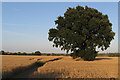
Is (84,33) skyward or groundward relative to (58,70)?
skyward

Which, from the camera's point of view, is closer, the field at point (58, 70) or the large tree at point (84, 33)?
the field at point (58, 70)

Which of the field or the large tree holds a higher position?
the large tree

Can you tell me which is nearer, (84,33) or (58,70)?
(58,70)

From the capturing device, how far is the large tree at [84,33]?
161ft

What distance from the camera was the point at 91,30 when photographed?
167 feet

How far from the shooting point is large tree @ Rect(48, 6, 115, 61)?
49219 millimetres

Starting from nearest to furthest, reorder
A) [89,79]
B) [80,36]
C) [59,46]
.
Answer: [89,79]
[80,36]
[59,46]

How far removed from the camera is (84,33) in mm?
49250

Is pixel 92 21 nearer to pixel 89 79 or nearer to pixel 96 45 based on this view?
pixel 96 45

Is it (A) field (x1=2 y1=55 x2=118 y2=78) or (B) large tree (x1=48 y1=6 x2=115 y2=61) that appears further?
(B) large tree (x1=48 y1=6 x2=115 y2=61)

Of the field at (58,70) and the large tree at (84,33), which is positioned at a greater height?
the large tree at (84,33)

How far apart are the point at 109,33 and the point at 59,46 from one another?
14.1 m

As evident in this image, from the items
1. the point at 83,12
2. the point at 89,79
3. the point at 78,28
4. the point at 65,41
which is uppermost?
the point at 83,12

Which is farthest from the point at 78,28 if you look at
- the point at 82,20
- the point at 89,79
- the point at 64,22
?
the point at 89,79
